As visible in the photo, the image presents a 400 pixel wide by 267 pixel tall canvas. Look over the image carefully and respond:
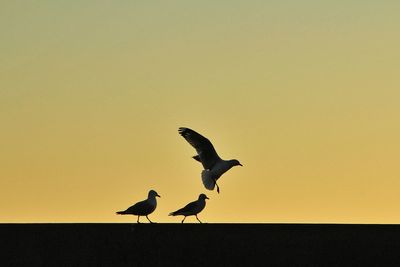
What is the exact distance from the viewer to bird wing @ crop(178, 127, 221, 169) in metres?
38.4

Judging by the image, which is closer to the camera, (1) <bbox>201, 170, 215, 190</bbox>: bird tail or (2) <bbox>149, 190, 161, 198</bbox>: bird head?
(2) <bbox>149, 190, 161, 198</bbox>: bird head

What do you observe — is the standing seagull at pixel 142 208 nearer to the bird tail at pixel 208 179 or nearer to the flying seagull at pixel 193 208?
the flying seagull at pixel 193 208

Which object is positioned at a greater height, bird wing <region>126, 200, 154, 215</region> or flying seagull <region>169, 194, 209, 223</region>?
flying seagull <region>169, 194, 209, 223</region>

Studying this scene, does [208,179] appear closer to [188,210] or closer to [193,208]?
[193,208]

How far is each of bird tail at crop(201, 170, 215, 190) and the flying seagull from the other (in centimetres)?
274
